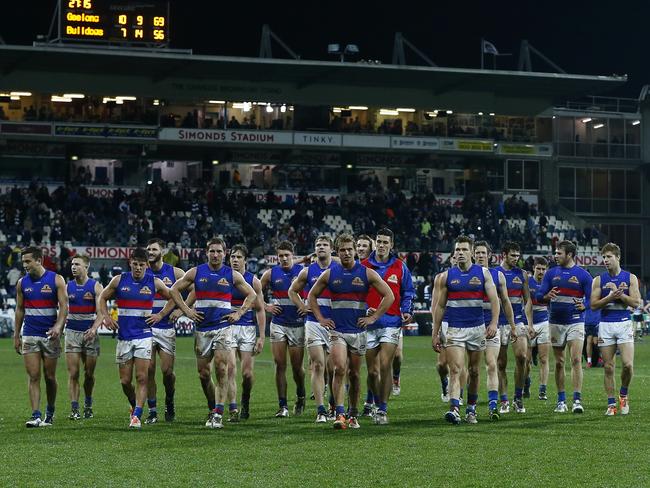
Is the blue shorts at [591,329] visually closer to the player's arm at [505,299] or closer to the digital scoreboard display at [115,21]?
the player's arm at [505,299]

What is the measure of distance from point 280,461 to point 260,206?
157 feet

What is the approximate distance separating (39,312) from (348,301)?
4.20 metres

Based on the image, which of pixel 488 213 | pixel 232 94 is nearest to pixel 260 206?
pixel 232 94

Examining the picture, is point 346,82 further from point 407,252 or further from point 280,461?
point 280,461

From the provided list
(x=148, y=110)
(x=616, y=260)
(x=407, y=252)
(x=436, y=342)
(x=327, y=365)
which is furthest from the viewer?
(x=148, y=110)

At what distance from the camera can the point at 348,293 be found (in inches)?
637

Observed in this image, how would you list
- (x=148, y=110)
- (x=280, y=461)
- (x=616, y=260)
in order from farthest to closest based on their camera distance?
(x=148, y=110), (x=616, y=260), (x=280, y=461)

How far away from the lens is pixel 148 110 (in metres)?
62.0

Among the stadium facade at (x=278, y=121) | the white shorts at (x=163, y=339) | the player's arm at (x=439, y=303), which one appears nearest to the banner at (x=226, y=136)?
the stadium facade at (x=278, y=121)

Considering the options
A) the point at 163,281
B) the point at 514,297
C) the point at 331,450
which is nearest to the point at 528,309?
the point at 514,297

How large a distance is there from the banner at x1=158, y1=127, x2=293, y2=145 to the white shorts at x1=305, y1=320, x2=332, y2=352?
4543 cm

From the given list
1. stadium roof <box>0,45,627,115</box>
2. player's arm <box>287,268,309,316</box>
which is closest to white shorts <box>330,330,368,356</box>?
player's arm <box>287,268,309,316</box>

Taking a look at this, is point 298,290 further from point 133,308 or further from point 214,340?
point 133,308

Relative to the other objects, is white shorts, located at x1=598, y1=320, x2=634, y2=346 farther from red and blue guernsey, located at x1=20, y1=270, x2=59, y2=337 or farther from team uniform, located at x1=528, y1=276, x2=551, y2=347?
red and blue guernsey, located at x1=20, y1=270, x2=59, y2=337
